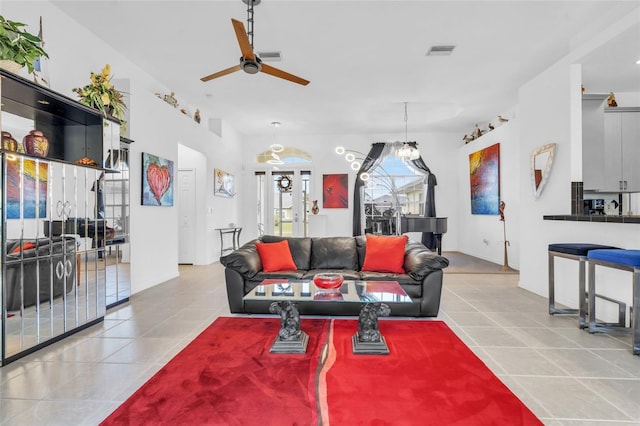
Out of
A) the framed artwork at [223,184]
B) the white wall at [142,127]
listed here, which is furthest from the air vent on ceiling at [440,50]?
the framed artwork at [223,184]

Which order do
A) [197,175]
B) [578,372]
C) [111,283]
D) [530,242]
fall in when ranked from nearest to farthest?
[578,372] → [111,283] → [530,242] → [197,175]

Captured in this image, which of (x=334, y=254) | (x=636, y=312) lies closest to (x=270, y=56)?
(x=334, y=254)

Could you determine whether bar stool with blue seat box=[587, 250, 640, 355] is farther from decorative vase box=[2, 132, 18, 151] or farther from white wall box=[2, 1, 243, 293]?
white wall box=[2, 1, 243, 293]

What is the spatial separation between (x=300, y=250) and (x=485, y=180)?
16.3 ft

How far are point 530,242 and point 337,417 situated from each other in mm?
4018

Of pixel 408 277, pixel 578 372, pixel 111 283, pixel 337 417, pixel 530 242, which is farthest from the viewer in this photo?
pixel 530 242

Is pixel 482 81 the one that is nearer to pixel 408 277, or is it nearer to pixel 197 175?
pixel 408 277

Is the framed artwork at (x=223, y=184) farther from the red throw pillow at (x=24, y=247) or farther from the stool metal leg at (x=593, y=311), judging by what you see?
the stool metal leg at (x=593, y=311)

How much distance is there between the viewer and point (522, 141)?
4.64m

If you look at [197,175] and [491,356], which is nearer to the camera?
[491,356]

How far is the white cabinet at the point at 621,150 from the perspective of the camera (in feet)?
13.4

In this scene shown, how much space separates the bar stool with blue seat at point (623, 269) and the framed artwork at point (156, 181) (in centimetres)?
525

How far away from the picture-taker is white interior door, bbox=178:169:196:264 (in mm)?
6551

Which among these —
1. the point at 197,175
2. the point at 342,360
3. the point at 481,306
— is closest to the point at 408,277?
the point at 481,306
